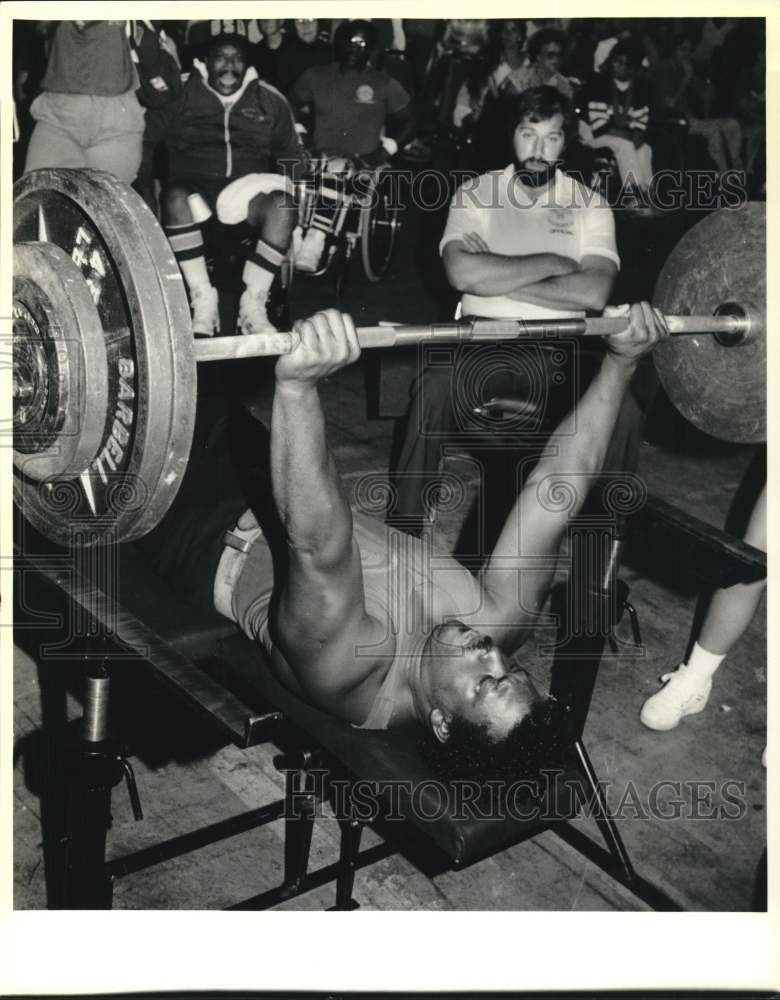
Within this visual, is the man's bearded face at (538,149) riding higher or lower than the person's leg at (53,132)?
lower

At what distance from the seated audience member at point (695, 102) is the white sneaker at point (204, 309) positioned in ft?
17.8

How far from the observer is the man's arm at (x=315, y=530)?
1.90 m

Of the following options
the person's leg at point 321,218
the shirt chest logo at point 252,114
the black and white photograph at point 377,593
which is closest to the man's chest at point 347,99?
the person's leg at point 321,218

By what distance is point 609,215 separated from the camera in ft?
12.2

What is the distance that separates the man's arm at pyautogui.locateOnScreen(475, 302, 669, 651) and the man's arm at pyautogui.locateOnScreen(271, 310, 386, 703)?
390 mm

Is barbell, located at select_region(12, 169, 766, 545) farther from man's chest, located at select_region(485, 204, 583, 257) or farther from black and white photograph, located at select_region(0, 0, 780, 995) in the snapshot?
man's chest, located at select_region(485, 204, 583, 257)

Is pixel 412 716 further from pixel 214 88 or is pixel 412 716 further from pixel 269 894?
pixel 214 88

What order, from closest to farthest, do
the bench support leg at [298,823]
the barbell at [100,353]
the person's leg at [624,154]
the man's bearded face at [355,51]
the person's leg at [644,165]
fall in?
1. the barbell at [100,353]
2. the bench support leg at [298,823]
3. the man's bearded face at [355,51]
4. the person's leg at [624,154]
5. the person's leg at [644,165]

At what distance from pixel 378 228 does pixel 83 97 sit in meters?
1.85

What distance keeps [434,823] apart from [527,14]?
1.58 meters

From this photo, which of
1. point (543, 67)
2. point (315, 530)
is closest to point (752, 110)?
point (543, 67)

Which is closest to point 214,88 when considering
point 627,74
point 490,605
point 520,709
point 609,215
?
point 609,215

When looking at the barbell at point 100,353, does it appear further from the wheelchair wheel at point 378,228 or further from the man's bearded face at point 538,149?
the wheelchair wheel at point 378,228

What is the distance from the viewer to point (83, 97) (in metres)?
4.36
